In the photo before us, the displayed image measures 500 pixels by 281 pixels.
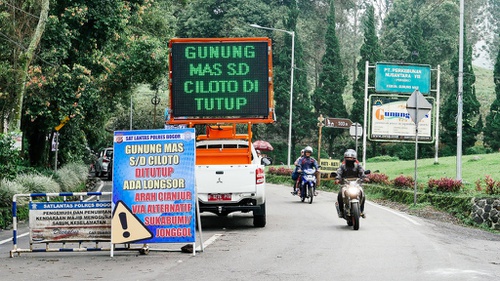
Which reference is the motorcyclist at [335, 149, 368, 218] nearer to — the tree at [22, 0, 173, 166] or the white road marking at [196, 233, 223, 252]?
the white road marking at [196, 233, 223, 252]

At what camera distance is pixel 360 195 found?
17.2 meters

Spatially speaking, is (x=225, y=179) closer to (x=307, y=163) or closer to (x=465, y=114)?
(x=307, y=163)

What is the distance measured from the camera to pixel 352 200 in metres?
16.8

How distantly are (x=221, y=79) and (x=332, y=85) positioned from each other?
148 ft

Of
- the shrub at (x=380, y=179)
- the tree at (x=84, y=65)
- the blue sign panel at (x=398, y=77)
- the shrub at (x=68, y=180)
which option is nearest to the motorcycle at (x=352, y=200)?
the tree at (x=84, y=65)

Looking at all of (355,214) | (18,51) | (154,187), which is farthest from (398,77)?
(154,187)

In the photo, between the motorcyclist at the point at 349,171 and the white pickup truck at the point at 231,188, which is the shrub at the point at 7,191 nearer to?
the white pickup truck at the point at 231,188

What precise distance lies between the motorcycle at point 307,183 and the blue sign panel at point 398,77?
1119 cm

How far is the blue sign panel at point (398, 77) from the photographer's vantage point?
36500 millimetres

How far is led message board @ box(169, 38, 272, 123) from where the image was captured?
18.0 metres

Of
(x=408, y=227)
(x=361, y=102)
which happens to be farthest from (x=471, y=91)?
(x=408, y=227)

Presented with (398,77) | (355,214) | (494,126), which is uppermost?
(398,77)

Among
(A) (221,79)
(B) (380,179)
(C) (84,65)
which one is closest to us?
(A) (221,79)

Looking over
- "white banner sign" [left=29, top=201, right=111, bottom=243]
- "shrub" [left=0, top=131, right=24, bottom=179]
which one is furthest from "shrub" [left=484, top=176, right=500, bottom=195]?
"shrub" [left=0, top=131, right=24, bottom=179]
